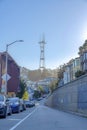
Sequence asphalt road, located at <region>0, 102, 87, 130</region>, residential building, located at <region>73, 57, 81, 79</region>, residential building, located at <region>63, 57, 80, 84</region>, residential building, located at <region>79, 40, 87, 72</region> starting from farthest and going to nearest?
residential building, located at <region>63, 57, 80, 84</region> → residential building, located at <region>73, 57, 81, 79</region> → residential building, located at <region>79, 40, 87, 72</region> → asphalt road, located at <region>0, 102, 87, 130</region>

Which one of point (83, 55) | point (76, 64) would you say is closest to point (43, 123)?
point (83, 55)

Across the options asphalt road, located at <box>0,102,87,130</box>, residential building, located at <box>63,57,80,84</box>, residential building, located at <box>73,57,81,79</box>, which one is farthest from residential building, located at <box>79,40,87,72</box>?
asphalt road, located at <box>0,102,87,130</box>

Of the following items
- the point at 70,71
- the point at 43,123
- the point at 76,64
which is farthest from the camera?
the point at 70,71

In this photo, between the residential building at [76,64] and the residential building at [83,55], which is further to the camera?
the residential building at [76,64]

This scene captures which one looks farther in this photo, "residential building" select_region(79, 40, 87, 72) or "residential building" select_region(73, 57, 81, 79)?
"residential building" select_region(73, 57, 81, 79)

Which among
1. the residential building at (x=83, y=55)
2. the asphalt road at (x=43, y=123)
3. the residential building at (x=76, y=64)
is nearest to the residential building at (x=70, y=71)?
the residential building at (x=76, y=64)

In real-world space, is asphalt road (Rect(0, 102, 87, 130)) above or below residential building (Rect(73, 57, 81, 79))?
below

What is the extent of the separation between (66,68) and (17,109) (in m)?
113

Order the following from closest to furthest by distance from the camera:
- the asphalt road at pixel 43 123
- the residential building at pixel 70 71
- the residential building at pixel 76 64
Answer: the asphalt road at pixel 43 123 < the residential building at pixel 76 64 < the residential building at pixel 70 71

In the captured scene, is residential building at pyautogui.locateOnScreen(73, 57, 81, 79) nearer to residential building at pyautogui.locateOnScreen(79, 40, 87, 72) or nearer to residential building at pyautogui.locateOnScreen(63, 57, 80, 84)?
residential building at pyautogui.locateOnScreen(63, 57, 80, 84)

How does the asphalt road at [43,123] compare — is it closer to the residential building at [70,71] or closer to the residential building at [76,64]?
the residential building at [76,64]

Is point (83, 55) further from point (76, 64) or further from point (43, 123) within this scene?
point (43, 123)

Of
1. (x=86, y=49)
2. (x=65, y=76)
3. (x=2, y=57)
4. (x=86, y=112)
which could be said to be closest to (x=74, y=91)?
(x=86, y=112)

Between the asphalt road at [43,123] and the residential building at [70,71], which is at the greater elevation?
the residential building at [70,71]
